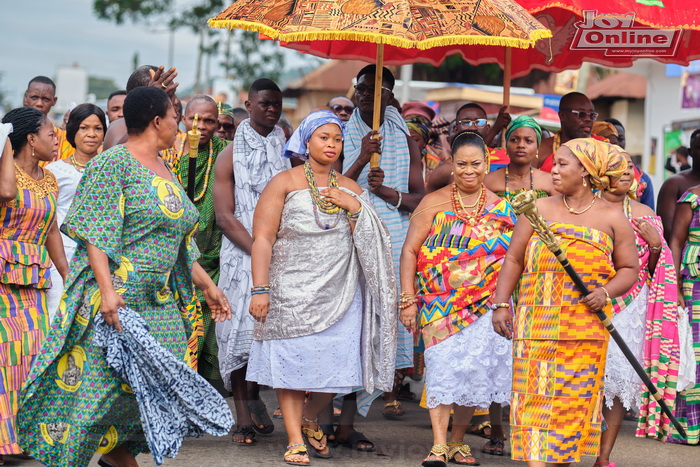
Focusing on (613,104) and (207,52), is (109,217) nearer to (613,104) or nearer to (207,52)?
(207,52)

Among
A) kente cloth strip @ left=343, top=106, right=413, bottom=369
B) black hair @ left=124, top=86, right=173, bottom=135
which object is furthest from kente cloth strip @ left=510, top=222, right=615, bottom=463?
black hair @ left=124, top=86, right=173, bottom=135

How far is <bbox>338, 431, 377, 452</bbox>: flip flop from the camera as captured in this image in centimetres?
683

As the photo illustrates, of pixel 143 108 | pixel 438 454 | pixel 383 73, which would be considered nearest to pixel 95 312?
pixel 143 108

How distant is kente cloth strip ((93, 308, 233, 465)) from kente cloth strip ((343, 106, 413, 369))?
2437 millimetres

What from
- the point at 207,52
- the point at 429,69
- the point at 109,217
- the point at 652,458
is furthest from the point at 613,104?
the point at 109,217

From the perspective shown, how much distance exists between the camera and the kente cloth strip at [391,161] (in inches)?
288

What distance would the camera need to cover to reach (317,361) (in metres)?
6.45

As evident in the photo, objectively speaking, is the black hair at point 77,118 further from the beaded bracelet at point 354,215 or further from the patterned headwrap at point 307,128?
the beaded bracelet at point 354,215

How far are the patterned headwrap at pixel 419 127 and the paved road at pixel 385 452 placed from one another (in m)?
2.66

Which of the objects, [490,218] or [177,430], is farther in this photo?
[490,218]

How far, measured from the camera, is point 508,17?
6355mm

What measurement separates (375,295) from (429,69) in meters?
19.0

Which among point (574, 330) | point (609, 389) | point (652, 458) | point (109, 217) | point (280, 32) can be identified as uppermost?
point (280, 32)

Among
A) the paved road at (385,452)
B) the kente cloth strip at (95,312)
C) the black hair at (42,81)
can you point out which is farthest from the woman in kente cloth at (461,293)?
the black hair at (42,81)
